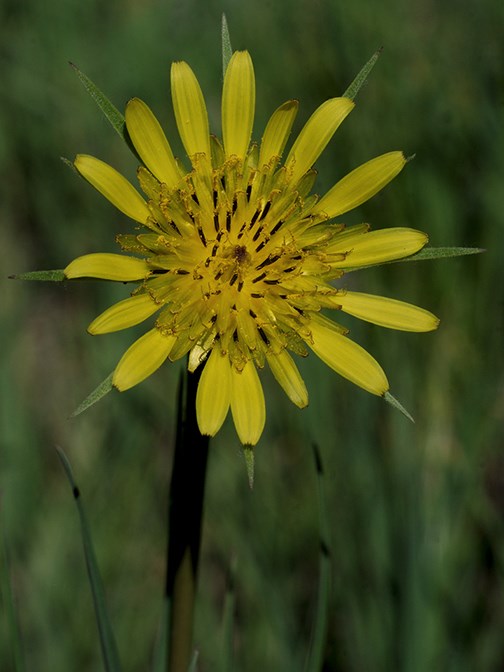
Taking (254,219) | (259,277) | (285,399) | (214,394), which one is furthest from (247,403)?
(285,399)

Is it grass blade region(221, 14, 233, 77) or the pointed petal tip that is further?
grass blade region(221, 14, 233, 77)

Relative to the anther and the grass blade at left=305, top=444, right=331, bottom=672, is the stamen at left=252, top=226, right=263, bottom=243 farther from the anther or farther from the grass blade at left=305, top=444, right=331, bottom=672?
the grass blade at left=305, top=444, right=331, bottom=672

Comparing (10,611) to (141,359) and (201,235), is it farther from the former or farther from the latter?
(201,235)

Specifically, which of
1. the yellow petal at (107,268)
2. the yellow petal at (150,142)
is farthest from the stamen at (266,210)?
the yellow petal at (107,268)

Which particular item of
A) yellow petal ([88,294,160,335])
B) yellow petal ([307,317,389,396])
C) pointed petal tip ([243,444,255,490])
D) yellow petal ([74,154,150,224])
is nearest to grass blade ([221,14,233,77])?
yellow petal ([74,154,150,224])

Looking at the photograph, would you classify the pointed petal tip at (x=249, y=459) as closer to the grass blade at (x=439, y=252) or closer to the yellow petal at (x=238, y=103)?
the grass blade at (x=439, y=252)

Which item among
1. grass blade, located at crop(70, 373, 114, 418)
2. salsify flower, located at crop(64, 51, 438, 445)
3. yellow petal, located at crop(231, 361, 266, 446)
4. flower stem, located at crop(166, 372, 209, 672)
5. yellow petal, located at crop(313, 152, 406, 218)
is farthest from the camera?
yellow petal, located at crop(313, 152, 406, 218)

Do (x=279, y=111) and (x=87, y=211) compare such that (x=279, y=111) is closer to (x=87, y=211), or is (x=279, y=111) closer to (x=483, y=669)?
(x=483, y=669)
